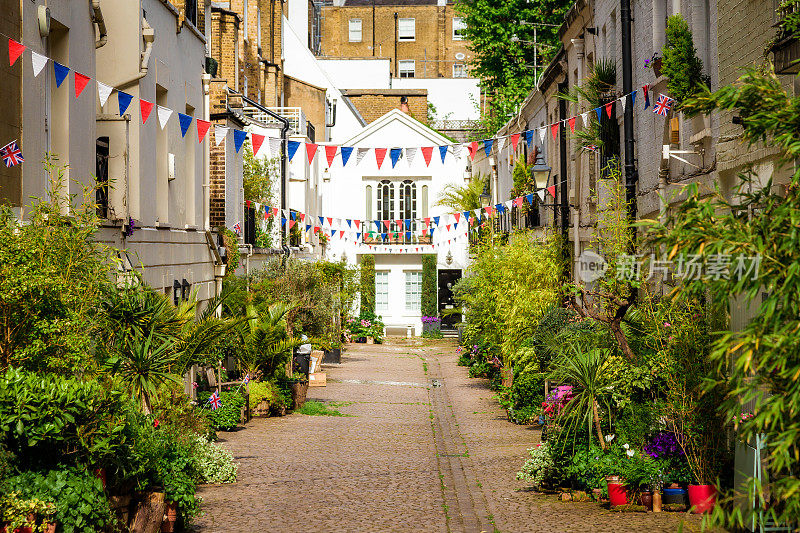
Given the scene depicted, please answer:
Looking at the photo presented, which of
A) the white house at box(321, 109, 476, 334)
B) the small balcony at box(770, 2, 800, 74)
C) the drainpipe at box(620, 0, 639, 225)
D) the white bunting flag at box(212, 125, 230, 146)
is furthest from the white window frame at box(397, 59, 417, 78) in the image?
the small balcony at box(770, 2, 800, 74)

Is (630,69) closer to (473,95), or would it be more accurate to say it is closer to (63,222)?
(63,222)

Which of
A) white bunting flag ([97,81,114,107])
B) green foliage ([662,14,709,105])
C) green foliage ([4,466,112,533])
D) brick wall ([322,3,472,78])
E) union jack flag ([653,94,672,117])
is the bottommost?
green foliage ([4,466,112,533])

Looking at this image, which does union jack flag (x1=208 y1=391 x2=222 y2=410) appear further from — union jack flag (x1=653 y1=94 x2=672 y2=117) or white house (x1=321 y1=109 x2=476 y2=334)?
white house (x1=321 y1=109 x2=476 y2=334)

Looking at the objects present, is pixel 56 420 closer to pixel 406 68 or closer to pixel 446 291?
pixel 446 291

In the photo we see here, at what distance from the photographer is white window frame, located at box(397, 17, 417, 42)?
65938mm

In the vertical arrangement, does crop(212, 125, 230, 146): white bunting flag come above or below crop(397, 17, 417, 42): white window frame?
below

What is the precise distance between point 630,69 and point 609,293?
6.13 metres

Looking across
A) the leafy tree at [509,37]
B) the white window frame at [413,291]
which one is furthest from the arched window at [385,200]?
the leafy tree at [509,37]

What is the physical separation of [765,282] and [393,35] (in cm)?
6322

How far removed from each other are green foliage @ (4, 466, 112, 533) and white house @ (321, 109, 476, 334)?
113 ft

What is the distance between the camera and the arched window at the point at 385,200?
141 feet

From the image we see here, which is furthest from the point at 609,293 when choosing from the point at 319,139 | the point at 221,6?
the point at 319,139

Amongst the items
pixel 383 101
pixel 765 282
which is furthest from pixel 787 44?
pixel 383 101

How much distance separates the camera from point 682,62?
12.3m
